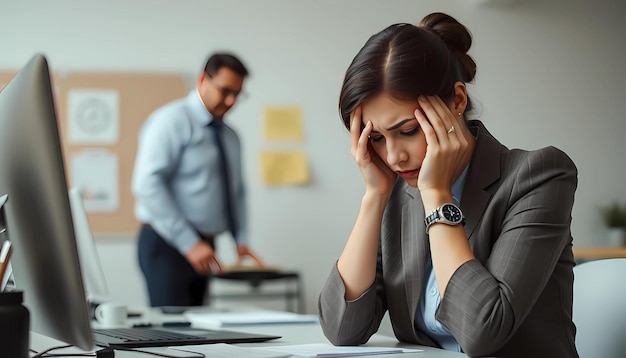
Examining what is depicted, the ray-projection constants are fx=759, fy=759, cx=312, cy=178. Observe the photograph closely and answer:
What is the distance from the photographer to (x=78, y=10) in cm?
437

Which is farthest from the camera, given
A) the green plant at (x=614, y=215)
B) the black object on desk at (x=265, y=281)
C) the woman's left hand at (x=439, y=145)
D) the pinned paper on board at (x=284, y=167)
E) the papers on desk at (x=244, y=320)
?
the green plant at (x=614, y=215)

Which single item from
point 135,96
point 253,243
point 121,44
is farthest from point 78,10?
point 253,243

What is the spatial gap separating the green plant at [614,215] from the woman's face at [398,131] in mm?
4056

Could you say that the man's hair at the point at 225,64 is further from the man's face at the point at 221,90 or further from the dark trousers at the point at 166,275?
the dark trousers at the point at 166,275

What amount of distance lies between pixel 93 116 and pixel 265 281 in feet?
4.45

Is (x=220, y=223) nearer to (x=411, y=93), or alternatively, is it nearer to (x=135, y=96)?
(x=135, y=96)

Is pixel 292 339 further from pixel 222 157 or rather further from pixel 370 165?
pixel 222 157

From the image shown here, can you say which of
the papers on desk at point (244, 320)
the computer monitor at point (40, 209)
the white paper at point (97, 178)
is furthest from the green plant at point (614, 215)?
the computer monitor at point (40, 209)

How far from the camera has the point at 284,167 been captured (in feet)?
15.0

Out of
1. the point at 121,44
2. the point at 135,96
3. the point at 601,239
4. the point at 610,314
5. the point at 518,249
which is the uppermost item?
the point at 121,44

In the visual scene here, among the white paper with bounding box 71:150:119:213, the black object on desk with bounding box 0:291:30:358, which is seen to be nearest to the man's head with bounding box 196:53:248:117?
the white paper with bounding box 71:150:119:213

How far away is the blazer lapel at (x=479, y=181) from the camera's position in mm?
1205

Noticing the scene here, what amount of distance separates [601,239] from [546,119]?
2.85 ft

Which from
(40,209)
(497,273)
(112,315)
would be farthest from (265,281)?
(40,209)
